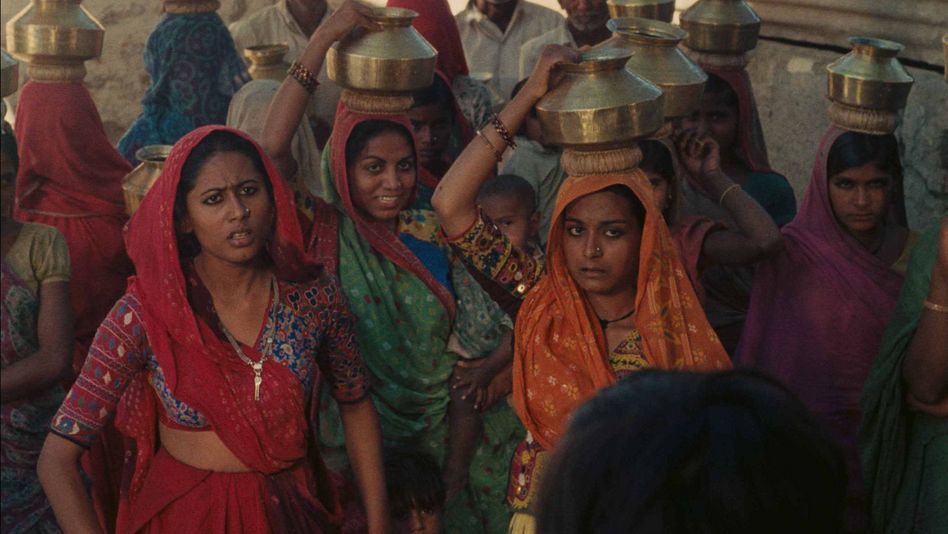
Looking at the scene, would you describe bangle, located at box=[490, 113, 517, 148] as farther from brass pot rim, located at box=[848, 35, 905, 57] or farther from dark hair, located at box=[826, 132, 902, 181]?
brass pot rim, located at box=[848, 35, 905, 57]

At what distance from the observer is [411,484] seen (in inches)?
173

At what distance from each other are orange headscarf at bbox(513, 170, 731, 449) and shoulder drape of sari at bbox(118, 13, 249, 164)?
3269 millimetres

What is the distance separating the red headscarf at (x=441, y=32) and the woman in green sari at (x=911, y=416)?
248 cm

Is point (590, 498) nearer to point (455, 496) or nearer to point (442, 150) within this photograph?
point (455, 496)

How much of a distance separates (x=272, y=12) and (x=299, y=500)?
4.21 meters

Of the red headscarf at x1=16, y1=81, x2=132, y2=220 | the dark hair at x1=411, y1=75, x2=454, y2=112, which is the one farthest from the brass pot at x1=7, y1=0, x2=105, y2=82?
the dark hair at x1=411, y1=75, x2=454, y2=112

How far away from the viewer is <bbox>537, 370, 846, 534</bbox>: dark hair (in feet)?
5.33

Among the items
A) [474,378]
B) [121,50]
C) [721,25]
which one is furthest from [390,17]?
[121,50]

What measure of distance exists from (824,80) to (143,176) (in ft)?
10.6

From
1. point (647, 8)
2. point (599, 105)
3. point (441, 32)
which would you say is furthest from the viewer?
point (441, 32)

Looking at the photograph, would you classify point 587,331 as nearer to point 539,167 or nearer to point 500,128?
point 500,128

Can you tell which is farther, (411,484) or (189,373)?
(411,484)

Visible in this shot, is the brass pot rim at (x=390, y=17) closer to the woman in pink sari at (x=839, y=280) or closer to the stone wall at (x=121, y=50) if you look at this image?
the woman in pink sari at (x=839, y=280)

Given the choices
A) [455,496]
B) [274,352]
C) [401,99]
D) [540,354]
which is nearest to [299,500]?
[274,352]
